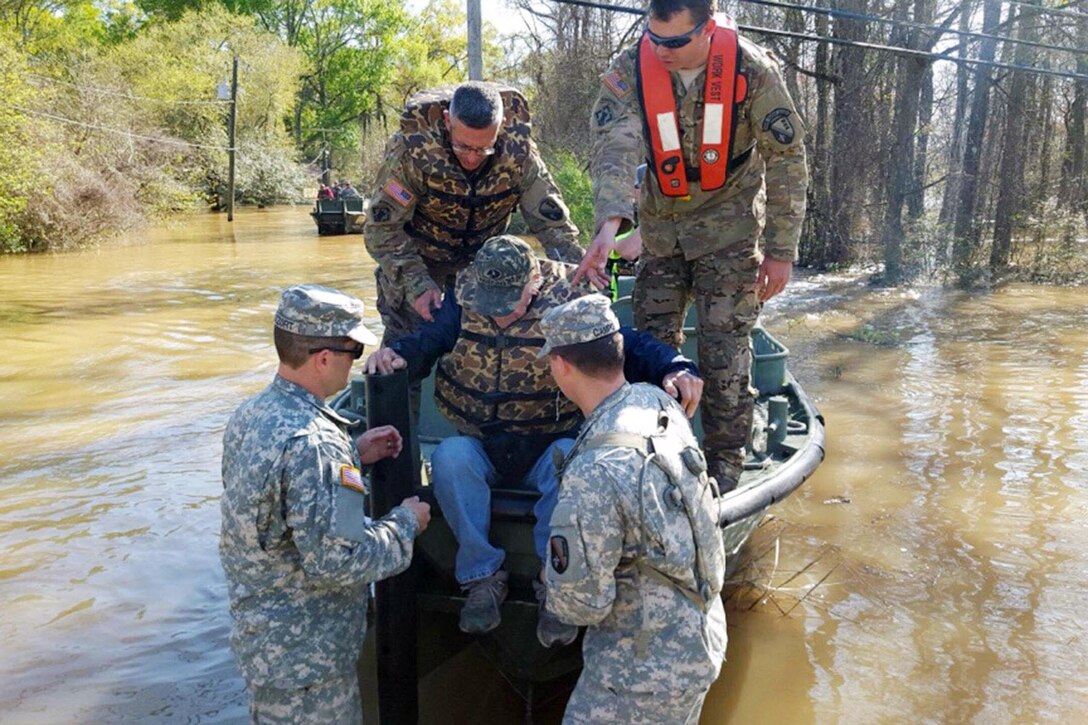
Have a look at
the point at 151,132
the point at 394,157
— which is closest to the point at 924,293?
the point at 394,157

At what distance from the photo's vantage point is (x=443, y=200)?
15.2 feet

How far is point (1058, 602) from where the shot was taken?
4840 mm

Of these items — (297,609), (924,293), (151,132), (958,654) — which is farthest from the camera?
(151,132)

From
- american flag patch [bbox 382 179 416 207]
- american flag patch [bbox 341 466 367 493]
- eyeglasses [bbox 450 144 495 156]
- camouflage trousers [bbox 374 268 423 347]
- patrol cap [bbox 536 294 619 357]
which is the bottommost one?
american flag patch [bbox 341 466 367 493]

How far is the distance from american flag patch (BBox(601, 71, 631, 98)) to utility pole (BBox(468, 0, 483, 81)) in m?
4.25

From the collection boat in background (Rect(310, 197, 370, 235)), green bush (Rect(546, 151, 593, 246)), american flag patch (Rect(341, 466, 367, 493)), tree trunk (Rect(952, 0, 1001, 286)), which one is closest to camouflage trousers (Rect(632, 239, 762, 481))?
american flag patch (Rect(341, 466, 367, 493))

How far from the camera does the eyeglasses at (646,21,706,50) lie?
3.51 meters

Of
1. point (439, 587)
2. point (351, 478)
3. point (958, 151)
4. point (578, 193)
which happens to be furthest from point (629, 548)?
point (958, 151)

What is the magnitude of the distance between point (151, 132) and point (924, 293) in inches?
928

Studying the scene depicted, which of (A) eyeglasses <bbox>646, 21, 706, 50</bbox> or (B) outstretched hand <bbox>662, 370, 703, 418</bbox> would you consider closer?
(B) outstretched hand <bbox>662, 370, 703, 418</bbox>

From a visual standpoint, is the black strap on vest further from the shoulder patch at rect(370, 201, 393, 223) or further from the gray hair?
the shoulder patch at rect(370, 201, 393, 223)

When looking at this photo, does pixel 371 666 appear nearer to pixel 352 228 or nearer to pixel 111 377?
pixel 111 377

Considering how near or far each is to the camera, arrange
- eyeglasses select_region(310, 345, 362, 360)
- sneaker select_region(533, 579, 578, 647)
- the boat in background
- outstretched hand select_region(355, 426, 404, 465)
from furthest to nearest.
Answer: the boat in background < outstretched hand select_region(355, 426, 404, 465) < sneaker select_region(533, 579, 578, 647) < eyeglasses select_region(310, 345, 362, 360)

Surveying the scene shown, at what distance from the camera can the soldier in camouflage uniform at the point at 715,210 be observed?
372 cm
